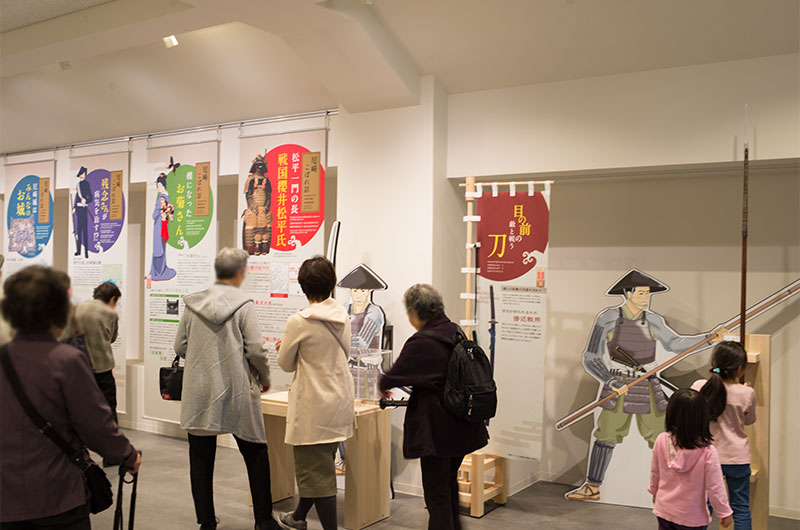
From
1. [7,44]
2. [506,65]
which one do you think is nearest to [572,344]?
[506,65]

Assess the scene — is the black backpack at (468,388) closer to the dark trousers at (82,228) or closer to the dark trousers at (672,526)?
the dark trousers at (672,526)

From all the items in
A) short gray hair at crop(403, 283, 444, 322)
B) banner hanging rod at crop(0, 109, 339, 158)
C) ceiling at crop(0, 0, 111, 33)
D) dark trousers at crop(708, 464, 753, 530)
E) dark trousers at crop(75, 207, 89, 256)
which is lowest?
dark trousers at crop(708, 464, 753, 530)

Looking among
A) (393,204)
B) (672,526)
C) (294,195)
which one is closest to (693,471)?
(672,526)

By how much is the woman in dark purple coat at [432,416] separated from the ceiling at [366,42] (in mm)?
1933

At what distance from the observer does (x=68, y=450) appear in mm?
1825

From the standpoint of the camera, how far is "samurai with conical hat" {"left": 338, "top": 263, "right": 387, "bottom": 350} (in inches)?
181

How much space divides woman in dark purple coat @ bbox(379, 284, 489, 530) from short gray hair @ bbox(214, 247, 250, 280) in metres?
1.53

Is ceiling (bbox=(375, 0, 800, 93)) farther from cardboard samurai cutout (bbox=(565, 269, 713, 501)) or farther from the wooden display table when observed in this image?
the wooden display table

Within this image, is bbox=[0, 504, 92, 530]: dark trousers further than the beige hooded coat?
No

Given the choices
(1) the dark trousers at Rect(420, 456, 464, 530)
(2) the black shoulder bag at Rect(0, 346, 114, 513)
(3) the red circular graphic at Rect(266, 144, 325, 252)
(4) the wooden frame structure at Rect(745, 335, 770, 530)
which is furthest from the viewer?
(3) the red circular graphic at Rect(266, 144, 325, 252)

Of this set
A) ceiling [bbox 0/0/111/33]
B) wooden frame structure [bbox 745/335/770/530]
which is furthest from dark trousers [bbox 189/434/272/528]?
ceiling [bbox 0/0/111/33]

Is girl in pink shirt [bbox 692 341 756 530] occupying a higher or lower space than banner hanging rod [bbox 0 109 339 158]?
lower

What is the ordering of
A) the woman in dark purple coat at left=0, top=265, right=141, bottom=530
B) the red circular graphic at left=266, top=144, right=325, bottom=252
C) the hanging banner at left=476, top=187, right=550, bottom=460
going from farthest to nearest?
the red circular graphic at left=266, top=144, right=325, bottom=252 < the hanging banner at left=476, top=187, right=550, bottom=460 < the woman in dark purple coat at left=0, top=265, right=141, bottom=530

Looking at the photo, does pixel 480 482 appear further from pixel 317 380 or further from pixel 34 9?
pixel 34 9
